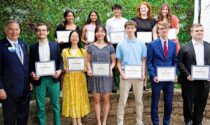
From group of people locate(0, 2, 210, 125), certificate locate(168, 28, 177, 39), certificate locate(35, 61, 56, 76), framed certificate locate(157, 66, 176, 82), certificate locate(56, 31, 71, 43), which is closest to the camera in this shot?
certificate locate(35, 61, 56, 76)

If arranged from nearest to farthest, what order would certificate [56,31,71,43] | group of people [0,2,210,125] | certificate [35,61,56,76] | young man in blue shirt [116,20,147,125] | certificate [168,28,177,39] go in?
1. certificate [35,61,56,76]
2. group of people [0,2,210,125]
3. young man in blue shirt [116,20,147,125]
4. certificate [56,31,71,43]
5. certificate [168,28,177,39]

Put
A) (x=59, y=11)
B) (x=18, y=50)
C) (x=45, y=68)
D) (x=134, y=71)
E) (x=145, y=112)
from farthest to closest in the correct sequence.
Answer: (x=59, y=11), (x=145, y=112), (x=134, y=71), (x=45, y=68), (x=18, y=50)

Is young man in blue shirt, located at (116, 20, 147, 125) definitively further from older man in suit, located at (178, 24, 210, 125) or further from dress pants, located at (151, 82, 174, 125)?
older man in suit, located at (178, 24, 210, 125)

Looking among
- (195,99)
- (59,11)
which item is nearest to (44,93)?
(195,99)

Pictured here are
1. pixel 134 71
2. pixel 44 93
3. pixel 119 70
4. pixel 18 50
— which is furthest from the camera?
pixel 119 70

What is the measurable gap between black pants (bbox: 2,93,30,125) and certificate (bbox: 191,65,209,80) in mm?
2711

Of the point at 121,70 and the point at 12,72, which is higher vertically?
the point at 12,72

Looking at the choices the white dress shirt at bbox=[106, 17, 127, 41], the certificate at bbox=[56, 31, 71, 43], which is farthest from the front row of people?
the white dress shirt at bbox=[106, 17, 127, 41]

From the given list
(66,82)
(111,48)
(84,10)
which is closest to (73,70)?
(66,82)

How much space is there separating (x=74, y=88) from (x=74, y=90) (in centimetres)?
4

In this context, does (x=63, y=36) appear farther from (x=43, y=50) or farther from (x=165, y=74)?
(x=165, y=74)

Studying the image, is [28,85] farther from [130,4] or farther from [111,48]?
[130,4]

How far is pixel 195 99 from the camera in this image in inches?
270

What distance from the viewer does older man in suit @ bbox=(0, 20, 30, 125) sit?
5.88 metres
